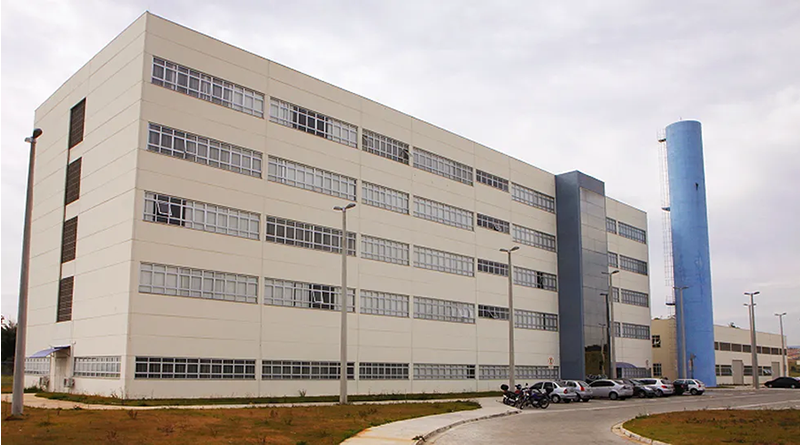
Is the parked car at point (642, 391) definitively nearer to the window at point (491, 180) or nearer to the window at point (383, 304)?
the window at point (491, 180)

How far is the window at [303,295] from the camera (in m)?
43.3

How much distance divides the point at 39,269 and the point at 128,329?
1585cm

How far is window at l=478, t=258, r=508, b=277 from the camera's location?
200 ft

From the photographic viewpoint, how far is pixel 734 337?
10250 centimetres

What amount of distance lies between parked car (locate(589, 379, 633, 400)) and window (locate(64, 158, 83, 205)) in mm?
38758

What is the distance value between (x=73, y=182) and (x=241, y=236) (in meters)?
11.9

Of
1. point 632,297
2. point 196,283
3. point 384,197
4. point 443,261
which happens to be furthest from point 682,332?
point 196,283

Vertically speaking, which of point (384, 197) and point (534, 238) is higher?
point (384, 197)

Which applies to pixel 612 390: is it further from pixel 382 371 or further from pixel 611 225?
pixel 611 225

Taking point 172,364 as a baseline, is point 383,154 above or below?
above

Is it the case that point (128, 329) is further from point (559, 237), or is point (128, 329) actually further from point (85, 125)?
point (559, 237)

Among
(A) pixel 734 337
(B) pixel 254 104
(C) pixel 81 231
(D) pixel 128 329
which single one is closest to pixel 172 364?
(D) pixel 128 329

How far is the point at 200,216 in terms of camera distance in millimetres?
40438

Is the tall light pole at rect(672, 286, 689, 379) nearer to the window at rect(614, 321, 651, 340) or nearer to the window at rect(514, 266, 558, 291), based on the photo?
the window at rect(614, 321, 651, 340)
